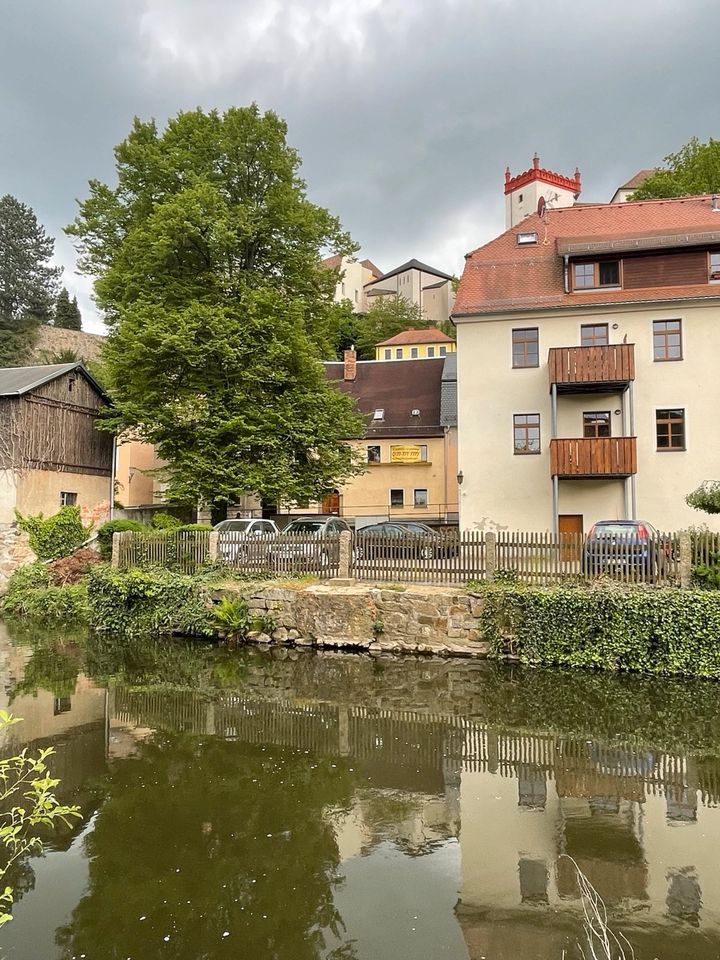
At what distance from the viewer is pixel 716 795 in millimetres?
7453

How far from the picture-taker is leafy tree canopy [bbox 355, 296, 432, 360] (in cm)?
6425

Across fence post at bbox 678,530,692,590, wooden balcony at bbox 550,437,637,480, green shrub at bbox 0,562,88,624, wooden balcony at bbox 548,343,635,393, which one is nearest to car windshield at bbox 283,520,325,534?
green shrub at bbox 0,562,88,624

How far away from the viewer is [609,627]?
12.8m

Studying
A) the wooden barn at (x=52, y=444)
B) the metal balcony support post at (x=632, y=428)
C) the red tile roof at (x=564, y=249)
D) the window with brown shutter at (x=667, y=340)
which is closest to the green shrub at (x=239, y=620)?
the wooden barn at (x=52, y=444)

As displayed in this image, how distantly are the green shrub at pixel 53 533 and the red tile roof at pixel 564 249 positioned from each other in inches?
643

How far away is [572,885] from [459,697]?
589cm

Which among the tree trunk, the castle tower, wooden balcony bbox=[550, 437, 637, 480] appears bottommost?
the tree trunk

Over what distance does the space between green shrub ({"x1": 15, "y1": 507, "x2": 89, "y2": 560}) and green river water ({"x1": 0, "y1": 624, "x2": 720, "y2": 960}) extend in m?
11.4

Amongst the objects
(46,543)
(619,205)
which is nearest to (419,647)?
(46,543)

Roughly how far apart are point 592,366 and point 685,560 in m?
9.39

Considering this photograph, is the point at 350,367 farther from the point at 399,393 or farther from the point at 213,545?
the point at 213,545

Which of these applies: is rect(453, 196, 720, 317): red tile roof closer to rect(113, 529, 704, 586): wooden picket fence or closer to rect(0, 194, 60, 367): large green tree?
rect(113, 529, 704, 586): wooden picket fence

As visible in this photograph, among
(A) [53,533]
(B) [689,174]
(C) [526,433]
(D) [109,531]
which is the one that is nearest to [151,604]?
(D) [109,531]

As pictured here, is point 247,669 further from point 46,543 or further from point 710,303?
point 710,303
